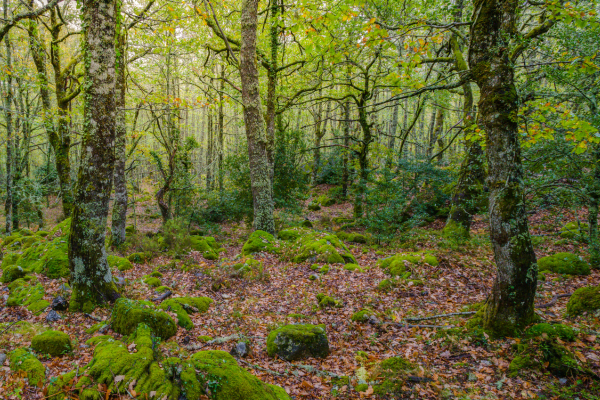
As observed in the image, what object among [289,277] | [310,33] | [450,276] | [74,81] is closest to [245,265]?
[289,277]

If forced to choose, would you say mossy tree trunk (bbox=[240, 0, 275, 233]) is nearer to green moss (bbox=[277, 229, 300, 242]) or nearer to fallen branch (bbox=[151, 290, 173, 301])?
green moss (bbox=[277, 229, 300, 242])

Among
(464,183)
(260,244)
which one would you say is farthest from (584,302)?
(260,244)

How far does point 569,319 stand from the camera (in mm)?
4367

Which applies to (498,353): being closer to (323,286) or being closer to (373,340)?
(373,340)

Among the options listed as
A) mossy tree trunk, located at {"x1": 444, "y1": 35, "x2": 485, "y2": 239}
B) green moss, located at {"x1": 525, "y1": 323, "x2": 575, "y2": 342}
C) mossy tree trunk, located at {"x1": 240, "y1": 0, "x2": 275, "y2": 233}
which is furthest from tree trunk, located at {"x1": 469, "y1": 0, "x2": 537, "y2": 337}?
mossy tree trunk, located at {"x1": 240, "y1": 0, "x2": 275, "y2": 233}

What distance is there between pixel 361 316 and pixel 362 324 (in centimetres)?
14

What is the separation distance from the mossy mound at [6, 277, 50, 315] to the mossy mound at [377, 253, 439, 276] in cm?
679

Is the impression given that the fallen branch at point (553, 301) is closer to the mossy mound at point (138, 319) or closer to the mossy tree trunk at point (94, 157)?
the mossy mound at point (138, 319)

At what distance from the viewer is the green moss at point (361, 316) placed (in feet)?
17.0

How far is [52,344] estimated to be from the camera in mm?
3641

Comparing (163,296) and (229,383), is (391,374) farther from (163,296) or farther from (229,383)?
(163,296)

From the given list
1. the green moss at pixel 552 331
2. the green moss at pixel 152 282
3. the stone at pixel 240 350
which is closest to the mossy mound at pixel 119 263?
the green moss at pixel 152 282

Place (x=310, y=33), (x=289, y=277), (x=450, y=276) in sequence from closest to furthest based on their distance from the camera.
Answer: (x=310, y=33)
(x=450, y=276)
(x=289, y=277)

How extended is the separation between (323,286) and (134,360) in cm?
431
